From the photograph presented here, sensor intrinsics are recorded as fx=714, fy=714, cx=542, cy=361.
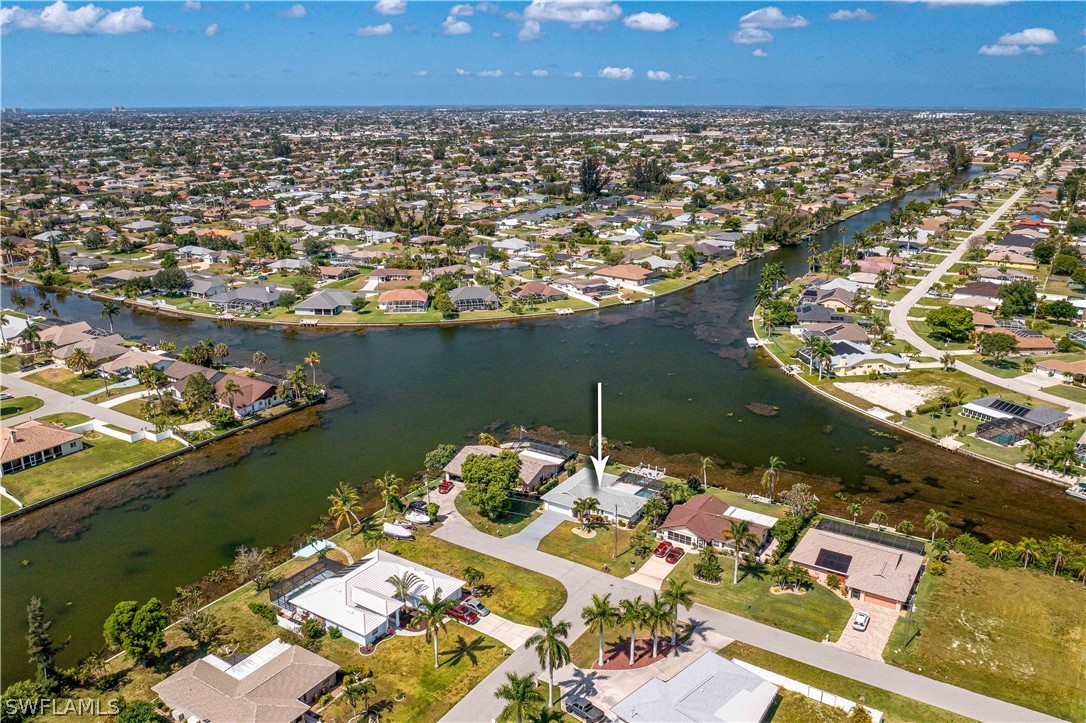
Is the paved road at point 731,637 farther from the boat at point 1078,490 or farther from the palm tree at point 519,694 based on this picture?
the boat at point 1078,490

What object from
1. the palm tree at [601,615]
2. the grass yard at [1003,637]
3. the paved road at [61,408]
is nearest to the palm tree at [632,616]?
the palm tree at [601,615]

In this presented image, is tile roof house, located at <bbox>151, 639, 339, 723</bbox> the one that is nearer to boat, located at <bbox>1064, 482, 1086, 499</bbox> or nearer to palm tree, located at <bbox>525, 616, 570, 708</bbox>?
palm tree, located at <bbox>525, 616, 570, 708</bbox>

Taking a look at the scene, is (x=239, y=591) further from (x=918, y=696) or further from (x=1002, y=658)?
(x=1002, y=658)

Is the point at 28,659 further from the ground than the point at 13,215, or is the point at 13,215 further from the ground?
the point at 13,215

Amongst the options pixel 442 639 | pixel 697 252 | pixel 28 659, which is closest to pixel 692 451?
pixel 442 639

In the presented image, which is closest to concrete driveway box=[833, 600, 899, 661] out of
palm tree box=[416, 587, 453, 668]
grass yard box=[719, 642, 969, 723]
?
grass yard box=[719, 642, 969, 723]

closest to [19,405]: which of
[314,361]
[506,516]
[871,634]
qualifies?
[314,361]
